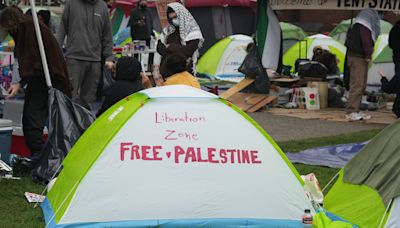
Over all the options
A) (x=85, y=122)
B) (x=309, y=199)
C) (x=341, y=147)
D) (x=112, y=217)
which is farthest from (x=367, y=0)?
(x=112, y=217)

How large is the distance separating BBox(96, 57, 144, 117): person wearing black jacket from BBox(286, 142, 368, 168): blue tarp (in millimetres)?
2229

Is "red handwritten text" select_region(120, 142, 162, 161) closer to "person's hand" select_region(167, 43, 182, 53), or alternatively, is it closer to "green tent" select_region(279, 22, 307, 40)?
"person's hand" select_region(167, 43, 182, 53)

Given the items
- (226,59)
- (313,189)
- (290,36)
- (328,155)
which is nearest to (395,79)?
(328,155)

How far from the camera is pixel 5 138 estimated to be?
27.1ft

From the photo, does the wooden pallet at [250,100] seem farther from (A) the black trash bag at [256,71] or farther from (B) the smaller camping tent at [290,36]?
(B) the smaller camping tent at [290,36]

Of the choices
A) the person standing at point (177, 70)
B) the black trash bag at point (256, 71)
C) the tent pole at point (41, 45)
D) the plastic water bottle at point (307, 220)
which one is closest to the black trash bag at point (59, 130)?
the tent pole at point (41, 45)

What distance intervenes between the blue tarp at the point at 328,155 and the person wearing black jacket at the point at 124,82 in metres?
2.23

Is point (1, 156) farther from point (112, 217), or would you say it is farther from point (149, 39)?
point (149, 39)

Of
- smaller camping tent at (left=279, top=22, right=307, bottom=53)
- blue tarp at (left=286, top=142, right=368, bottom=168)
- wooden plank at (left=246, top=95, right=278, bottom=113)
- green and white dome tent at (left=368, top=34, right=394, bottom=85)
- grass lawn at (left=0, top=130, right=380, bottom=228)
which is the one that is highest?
grass lawn at (left=0, top=130, right=380, bottom=228)

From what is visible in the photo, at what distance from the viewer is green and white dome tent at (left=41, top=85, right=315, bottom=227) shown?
601 centimetres

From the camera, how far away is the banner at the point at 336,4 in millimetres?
12344

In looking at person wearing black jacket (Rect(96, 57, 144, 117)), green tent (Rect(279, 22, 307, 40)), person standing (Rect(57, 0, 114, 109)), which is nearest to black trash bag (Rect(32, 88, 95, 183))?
person wearing black jacket (Rect(96, 57, 144, 117))

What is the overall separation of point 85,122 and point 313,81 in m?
7.69

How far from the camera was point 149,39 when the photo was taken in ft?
56.8
